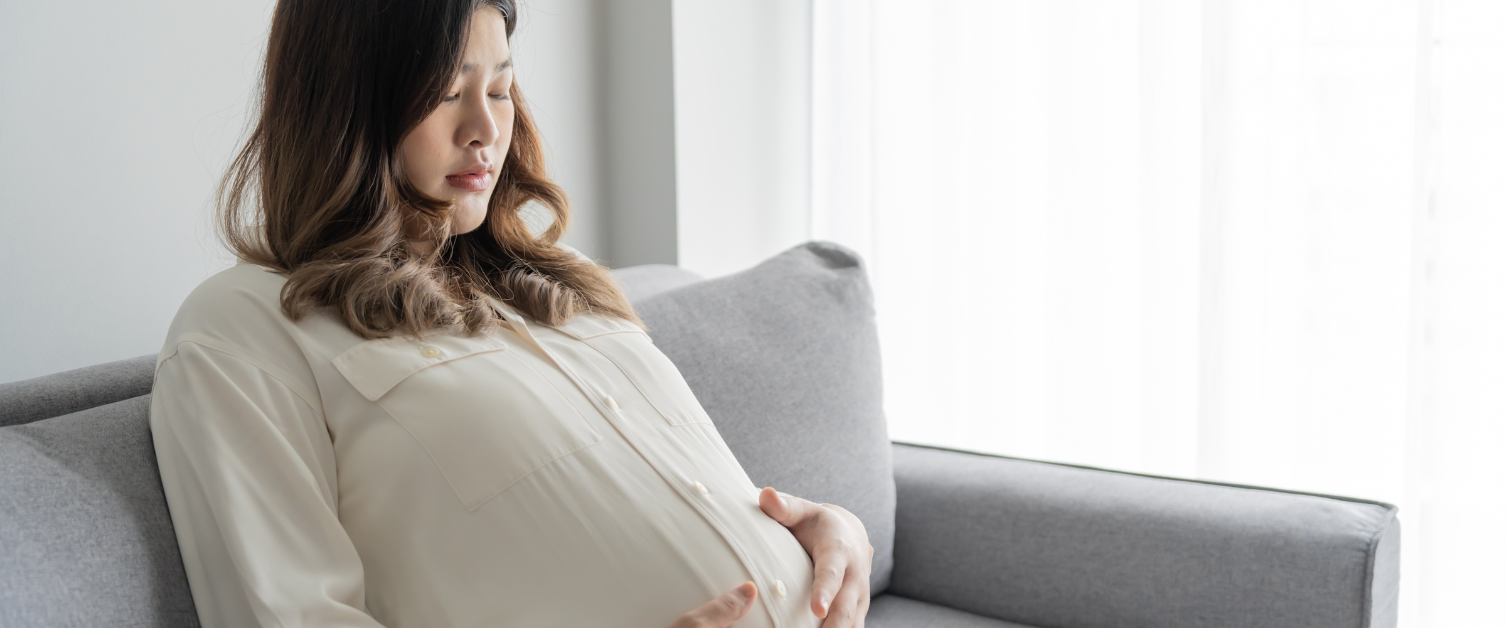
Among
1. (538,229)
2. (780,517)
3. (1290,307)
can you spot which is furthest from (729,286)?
(1290,307)

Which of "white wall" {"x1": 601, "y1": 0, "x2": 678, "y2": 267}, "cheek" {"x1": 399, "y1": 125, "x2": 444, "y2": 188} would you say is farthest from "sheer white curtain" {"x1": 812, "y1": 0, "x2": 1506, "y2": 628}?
"cheek" {"x1": 399, "y1": 125, "x2": 444, "y2": 188}

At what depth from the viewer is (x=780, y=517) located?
96 centimetres

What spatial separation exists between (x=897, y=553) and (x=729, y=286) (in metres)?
0.51

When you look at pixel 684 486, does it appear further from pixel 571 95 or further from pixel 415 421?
pixel 571 95

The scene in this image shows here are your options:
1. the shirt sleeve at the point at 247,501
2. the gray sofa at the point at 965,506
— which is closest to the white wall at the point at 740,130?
the gray sofa at the point at 965,506

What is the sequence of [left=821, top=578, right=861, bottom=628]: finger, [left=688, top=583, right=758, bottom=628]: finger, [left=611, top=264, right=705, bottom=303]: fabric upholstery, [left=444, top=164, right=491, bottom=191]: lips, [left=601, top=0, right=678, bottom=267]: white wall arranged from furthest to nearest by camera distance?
1. [left=601, top=0, right=678, bottom=267]: white wall
2. [left=611, top=264, right=705, bottom=303]: fabric upholstery
3. [left=444, top=164, right=491, bottom=191]: lips
4. [left=821, top=578, right=861, bottom=628]: finger
5. [left=688, top=583, right=758, bottom=628]: finger

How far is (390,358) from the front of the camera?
872 millimetres

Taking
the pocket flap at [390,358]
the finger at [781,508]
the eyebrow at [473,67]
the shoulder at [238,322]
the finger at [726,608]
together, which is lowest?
the finger at [726,608]

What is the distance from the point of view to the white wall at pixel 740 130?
2.05 m

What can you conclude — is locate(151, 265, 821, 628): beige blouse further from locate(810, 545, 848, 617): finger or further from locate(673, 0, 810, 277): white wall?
locate(673, 0, 810, 277): white wall

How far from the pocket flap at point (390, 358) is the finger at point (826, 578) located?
0.39m

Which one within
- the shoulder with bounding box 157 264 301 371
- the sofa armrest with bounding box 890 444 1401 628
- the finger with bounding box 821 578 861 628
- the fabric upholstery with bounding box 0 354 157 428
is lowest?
the sofa armrest with bounding box 890 444 1401 628

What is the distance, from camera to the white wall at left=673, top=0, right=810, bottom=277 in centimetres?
205

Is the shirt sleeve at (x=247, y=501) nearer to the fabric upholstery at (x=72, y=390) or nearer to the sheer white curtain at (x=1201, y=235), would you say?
the fabric upholstery at (x=72, y=390)
